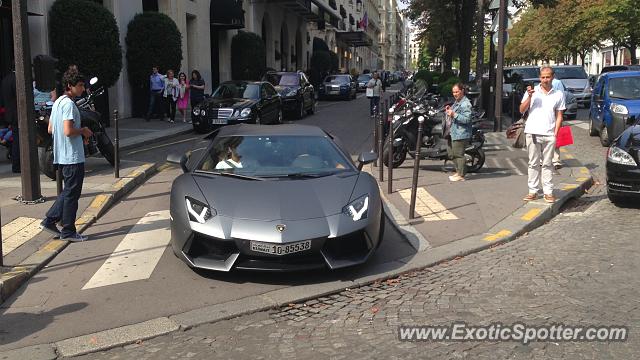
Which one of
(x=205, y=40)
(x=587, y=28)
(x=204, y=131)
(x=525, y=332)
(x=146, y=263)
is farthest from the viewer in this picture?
(x=587, y=28)

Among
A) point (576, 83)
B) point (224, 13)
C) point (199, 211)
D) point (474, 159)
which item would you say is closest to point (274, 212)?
point (199, 211)

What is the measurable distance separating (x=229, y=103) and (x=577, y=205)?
11.0 meters

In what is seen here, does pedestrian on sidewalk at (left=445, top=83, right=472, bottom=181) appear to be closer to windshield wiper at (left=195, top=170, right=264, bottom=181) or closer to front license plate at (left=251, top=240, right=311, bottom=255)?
windshield wiper at (left=195, top=170, right=264, bottom=181)

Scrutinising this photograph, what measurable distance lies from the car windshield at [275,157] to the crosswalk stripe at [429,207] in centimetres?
183

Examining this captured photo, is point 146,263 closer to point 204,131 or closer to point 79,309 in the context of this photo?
point 79,309

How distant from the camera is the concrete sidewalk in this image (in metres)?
5.86

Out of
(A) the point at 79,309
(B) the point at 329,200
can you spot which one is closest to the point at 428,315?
(B) the point at 329,200

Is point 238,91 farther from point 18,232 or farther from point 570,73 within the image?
point 570,73

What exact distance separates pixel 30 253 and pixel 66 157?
109 cm

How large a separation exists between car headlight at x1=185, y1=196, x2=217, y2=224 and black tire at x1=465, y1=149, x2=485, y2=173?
6.54 m

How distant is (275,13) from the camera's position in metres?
40.6

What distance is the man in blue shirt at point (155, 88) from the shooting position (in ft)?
66.0

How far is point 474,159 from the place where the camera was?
11.1 meters

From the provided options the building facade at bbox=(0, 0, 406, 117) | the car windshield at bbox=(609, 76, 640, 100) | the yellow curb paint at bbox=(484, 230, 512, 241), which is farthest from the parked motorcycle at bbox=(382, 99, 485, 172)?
the building facade at bbox=(0, 0, 406, 117)
